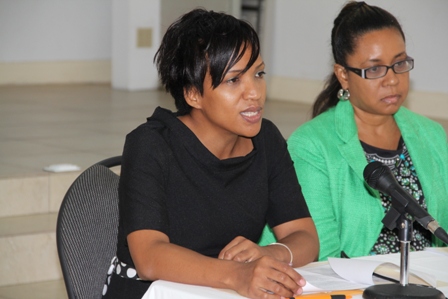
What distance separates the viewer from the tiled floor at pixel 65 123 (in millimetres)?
4398

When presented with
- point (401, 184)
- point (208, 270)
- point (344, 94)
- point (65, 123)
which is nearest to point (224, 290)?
point (208, 270)

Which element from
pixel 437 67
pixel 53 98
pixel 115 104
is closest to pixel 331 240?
pixel 437 67

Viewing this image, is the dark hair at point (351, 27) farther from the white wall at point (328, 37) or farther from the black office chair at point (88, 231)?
the white wall at point (328, 37)

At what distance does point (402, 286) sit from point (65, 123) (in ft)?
14.5

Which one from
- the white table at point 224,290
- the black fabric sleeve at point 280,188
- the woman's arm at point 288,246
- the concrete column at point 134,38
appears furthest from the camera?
the concrete column at point 134,38

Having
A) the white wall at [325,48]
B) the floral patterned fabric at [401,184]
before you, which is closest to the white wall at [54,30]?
the white wall at [325,48]

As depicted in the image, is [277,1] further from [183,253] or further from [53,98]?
[183,253]

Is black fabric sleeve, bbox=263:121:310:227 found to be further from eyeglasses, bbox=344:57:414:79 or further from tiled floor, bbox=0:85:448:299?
tiled floor, bbox=0:85:448:299

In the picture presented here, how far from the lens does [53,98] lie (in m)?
7.22

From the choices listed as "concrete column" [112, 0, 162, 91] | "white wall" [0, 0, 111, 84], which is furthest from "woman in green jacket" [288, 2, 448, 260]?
"white wall" [0, 0, 111, 84]

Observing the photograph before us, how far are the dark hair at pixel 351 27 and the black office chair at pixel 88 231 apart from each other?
921mm

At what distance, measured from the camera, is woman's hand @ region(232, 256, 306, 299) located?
5.77 ft

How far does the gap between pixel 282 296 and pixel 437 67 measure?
474 centimetres

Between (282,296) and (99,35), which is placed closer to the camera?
(282,296)
